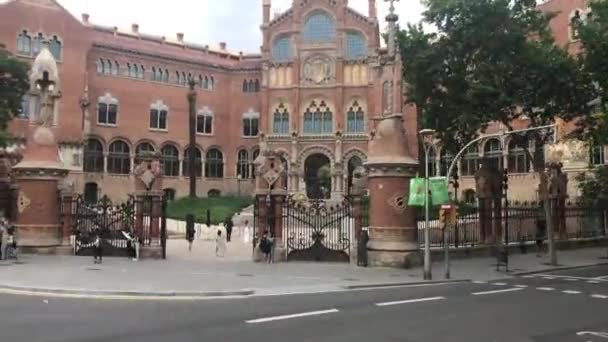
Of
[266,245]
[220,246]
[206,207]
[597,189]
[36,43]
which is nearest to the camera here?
[266,245]

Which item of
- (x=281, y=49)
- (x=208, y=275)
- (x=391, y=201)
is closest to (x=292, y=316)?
(x=208, y=275)

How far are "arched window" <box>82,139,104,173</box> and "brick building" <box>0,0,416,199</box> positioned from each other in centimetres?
9

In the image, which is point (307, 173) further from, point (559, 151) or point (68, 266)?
point (68, 266)

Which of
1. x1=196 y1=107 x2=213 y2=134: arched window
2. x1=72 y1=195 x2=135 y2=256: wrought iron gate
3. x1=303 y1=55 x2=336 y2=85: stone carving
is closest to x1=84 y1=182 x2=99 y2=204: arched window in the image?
x1=196 y1=107 x2=213 y2=134: arched window

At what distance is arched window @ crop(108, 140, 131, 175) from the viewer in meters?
58.2

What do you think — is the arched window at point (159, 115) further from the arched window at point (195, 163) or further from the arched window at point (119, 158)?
the arched window at point (119, 158)

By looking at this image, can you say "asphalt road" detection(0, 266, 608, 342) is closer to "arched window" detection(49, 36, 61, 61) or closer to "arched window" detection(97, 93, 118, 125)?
"arched window" detection(49, 36, 61, 61)

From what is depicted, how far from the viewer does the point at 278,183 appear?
24688 millimetres

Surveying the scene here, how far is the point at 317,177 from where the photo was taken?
66.8 m

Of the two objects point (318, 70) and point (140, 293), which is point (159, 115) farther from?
point (140, 293)

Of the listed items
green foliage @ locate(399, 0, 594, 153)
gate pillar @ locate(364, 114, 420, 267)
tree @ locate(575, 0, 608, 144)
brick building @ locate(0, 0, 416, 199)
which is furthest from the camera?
brick building @ locate(0, 0, 416, 199)

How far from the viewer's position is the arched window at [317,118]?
62000 mm

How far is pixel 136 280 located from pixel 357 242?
9.20m

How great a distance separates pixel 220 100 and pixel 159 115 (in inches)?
291
